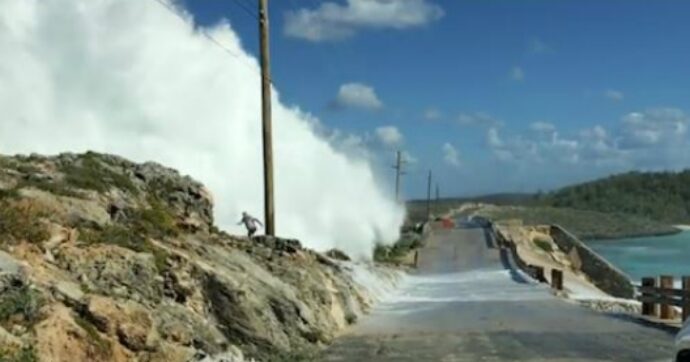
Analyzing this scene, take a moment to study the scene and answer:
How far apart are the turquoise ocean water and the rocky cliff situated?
170 feet

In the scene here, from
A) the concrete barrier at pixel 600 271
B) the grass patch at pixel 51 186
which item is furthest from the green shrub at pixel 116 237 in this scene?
the concrete barrier at pixel 600 271

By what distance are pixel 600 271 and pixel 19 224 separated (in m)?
67.4

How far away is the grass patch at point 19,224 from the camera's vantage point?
13.6 meters

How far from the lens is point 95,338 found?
1187 centimetres

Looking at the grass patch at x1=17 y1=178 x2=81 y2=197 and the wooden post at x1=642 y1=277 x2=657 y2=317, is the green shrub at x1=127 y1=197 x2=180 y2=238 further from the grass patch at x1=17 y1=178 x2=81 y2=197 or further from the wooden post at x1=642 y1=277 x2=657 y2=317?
the wooden post at x1=642 y1=277 x2=657 y2=317

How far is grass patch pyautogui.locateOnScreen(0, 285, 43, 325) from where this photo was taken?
37.1 feet

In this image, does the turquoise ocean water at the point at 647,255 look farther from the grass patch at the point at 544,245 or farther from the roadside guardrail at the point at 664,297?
the roadside guardrail at the point at 664,297

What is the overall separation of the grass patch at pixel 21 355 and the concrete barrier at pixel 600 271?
5042 cm

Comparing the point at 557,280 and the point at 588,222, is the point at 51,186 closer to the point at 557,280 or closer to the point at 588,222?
the point at 557,280

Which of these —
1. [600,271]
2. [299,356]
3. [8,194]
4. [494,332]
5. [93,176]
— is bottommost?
[299,356]

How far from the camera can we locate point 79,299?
41.1 feet

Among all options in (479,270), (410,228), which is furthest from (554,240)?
(479,270)

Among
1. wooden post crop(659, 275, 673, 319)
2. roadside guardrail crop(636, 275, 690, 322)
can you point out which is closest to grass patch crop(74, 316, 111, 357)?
roadside guardrail crop(636, 275, 690, 322)

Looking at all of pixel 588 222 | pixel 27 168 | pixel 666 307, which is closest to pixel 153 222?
pixel 27 168
